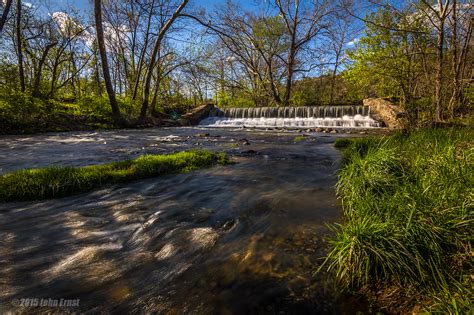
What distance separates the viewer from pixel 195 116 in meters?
22.1

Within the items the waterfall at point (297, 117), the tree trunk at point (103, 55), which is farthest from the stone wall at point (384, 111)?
the tree trunk at point (103, 55)

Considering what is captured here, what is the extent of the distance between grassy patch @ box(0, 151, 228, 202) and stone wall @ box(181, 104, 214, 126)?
15.8m

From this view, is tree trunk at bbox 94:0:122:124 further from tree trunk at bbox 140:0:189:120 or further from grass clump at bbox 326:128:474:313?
grass clump at bbox 326:128:474:313

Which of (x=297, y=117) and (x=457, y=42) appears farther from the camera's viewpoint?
(x=297, y=117)

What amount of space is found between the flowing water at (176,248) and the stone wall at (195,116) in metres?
16.9

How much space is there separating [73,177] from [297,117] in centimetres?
1671

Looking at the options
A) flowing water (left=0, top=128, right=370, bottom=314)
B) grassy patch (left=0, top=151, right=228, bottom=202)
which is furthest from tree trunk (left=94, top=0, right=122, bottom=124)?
flowing water (left=0, top=128, right=370, bottom=314)

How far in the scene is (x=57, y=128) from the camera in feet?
44.8

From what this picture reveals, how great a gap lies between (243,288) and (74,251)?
5.46ft

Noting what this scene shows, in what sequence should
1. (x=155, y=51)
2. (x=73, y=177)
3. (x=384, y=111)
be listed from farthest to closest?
(x=155, y=51), (x=384, y=111), (x=73, y=177)

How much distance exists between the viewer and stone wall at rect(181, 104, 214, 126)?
21156mm

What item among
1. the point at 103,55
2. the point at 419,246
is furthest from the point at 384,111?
the point at 103,55

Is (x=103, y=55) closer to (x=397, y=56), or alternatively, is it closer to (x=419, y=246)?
(x=397, y=56)

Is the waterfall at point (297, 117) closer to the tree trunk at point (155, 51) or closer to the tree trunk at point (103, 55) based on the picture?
the tree trunk at point (155, 51)
